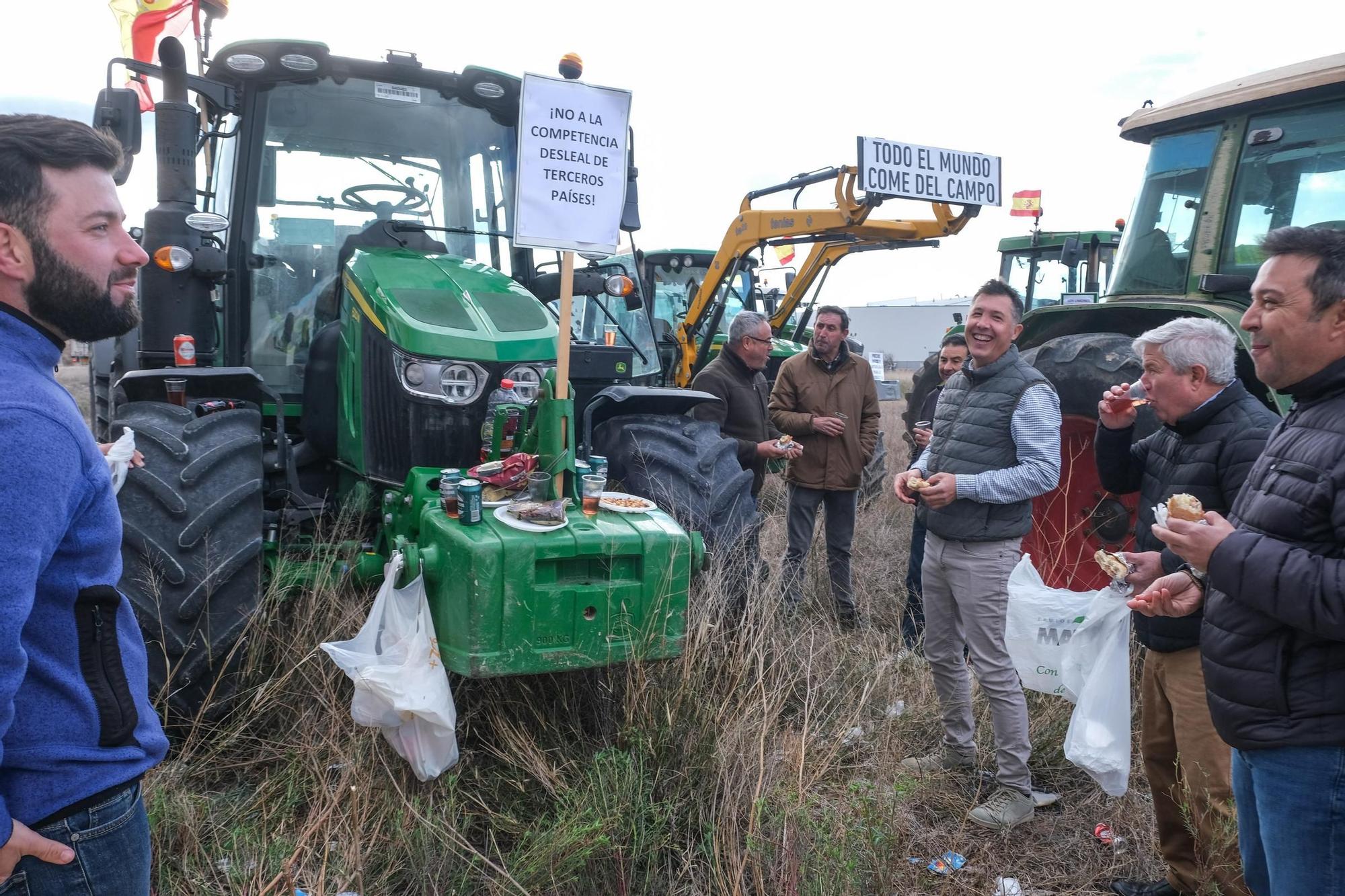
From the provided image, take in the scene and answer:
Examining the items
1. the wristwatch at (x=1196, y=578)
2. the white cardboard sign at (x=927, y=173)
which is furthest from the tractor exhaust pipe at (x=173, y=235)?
the white cardboard sign at (x=927, y=173)

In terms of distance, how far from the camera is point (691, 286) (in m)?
12.0

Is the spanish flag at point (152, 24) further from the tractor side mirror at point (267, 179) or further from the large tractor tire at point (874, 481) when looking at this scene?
the large tractor tire at point (874, 481)

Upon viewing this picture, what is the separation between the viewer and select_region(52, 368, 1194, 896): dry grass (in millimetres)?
2646

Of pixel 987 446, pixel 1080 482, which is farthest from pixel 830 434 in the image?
pixel 987 446

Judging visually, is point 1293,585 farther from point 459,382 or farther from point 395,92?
point 395,92

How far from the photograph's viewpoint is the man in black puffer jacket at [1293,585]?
185 cm

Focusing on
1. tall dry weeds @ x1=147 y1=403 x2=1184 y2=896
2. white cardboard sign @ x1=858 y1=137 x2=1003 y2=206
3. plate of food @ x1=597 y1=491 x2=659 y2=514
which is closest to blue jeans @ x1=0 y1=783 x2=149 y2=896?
tall dry weeds @ x1=147 y1=403 x2=1184 y2=896

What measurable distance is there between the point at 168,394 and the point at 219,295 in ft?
2.67

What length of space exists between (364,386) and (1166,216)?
4.25 meters

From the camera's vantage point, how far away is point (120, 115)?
3387 mm

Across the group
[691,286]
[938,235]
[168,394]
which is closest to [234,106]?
[168,394]

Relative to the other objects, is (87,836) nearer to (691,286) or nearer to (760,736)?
(760,736)

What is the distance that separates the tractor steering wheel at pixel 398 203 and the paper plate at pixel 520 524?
2085 mm

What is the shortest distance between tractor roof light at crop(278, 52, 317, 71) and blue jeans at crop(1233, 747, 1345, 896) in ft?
13.7
